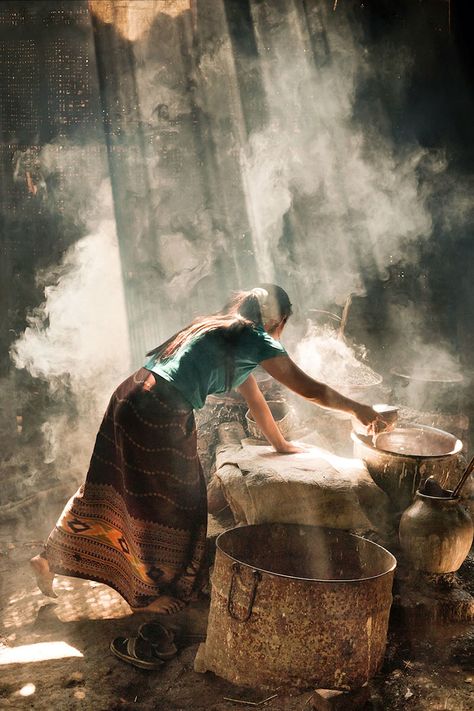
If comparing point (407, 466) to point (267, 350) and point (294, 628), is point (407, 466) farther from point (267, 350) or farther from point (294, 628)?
point (294, 628)

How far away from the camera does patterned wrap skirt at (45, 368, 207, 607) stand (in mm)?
3402

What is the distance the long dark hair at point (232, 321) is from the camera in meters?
3.31

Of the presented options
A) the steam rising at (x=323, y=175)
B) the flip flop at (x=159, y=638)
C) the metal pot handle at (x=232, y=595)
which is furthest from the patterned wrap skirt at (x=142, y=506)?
the steam rising at (x=323, y=175)

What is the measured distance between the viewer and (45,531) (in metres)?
5.66

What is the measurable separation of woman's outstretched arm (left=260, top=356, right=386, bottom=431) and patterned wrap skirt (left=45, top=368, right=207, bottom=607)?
0.63 m

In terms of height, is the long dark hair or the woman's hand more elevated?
the long dark hair

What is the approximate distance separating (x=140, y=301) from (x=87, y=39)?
143 inches

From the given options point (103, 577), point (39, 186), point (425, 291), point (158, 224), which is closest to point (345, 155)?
point (425, 291)

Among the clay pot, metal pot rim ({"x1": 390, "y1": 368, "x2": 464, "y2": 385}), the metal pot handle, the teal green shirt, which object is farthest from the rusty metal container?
metal pot rim ({"x1": 390, "y1": 368, "x2": 464, "y2": 385})

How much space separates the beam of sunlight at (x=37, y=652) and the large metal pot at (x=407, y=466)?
237cm

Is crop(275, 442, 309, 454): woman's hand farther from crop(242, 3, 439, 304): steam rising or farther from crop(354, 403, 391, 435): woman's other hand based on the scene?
crop(242, 3, 439, 304): steam rising

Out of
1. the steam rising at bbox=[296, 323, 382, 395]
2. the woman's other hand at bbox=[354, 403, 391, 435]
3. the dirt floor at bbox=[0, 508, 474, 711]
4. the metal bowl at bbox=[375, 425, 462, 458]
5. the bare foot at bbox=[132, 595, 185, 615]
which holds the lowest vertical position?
the dirt floor at bbox=[0, 508, 474, 711]

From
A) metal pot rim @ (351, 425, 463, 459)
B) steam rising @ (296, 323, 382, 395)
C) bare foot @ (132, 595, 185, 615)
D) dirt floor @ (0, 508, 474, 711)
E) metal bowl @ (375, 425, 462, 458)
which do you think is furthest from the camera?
steam rising @ (296, 323, 382, 395)

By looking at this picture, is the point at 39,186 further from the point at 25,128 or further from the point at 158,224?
the point at 158,224
